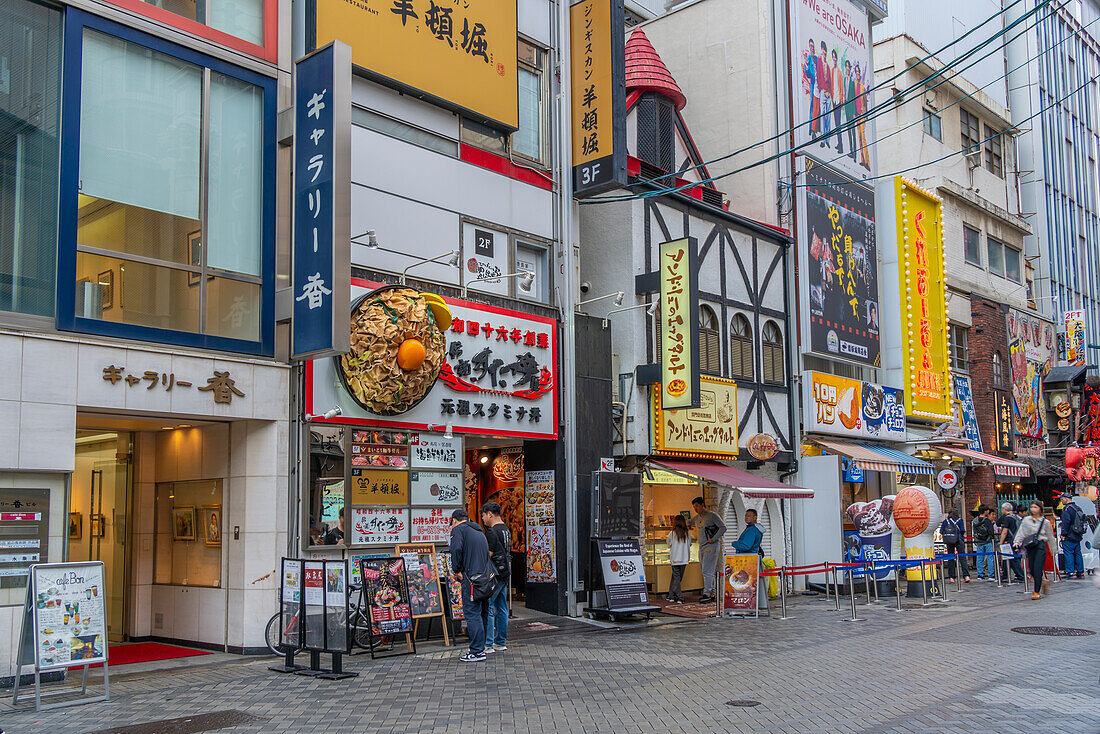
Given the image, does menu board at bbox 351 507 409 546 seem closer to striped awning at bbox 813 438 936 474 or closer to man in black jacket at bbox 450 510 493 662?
man in black jacket at bbox 450 510 493 662

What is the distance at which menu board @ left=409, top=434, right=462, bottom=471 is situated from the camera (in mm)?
14087

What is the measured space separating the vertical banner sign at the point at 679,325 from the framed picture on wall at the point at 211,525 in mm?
7885

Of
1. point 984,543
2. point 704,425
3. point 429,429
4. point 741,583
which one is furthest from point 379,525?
point 984,543

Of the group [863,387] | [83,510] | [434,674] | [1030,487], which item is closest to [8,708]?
[434,674]

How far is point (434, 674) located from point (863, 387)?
656 inches

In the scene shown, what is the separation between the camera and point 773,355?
2194 cm

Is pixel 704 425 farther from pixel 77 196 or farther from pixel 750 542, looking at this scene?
pixel 77 196

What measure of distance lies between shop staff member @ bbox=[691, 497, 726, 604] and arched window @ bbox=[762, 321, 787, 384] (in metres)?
4.50

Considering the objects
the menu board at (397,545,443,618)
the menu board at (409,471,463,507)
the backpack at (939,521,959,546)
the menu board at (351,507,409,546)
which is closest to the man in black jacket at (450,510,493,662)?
the menu board at (397,545,443,618)

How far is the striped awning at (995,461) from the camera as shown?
26.8 m

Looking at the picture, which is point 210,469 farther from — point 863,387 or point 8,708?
point 863,387

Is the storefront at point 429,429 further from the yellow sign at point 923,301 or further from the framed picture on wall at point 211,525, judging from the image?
the yellow sign at point 923,301

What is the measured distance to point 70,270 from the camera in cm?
1072

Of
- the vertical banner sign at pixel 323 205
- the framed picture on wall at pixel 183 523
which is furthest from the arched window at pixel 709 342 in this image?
the framed picture on wall at pixel 183 523
